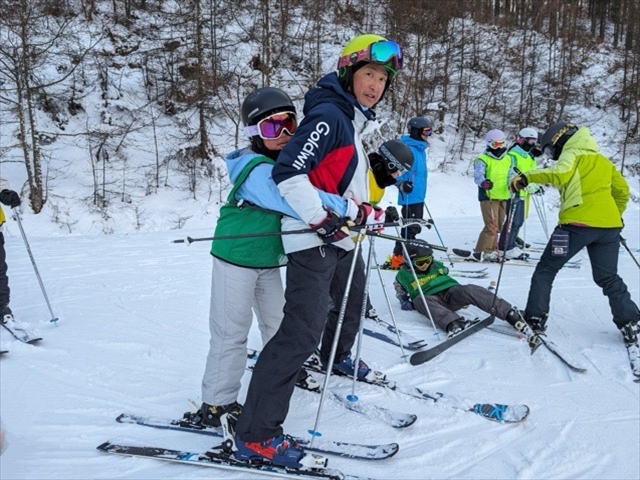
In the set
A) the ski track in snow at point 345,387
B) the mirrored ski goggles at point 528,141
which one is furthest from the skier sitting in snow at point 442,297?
the mirrored ski goggles at point 528,141

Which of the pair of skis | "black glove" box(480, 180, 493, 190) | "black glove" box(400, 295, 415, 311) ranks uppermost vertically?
"black glove" box(480, 180, 493, 190)

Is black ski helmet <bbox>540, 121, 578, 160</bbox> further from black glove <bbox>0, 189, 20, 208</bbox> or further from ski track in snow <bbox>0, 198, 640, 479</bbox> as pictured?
black glove <bbox>0, 189, 20, 208</bbox>

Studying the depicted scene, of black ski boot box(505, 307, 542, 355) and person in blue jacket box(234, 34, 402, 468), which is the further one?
black ski boot box(505, 307, 542, 355)

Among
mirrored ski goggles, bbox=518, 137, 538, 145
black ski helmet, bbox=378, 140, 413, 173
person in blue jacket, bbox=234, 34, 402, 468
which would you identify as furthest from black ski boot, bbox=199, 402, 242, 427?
mirrored ski goggles, bbox=518, 137, 538, 145

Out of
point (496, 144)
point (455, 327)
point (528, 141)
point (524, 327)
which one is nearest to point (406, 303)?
point (455, 327)

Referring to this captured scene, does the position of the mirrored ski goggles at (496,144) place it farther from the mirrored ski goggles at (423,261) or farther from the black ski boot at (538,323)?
the black ski boot at (538,323)

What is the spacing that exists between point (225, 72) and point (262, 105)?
636 inches

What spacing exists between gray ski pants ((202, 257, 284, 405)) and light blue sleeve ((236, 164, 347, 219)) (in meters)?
0.38

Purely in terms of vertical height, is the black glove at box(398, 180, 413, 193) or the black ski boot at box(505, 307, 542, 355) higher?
the black glove at box(398, 180, 413, 193)

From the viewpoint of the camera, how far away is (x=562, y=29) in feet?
80.5

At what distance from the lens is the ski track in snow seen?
7.99 ft

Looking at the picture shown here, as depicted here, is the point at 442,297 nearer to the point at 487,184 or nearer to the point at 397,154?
the point at 397,154

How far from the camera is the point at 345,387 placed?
330 cm

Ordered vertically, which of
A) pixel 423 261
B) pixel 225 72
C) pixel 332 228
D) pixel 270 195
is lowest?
pixel 423 261
